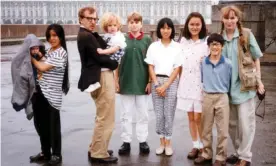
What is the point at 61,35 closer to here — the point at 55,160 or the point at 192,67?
the point at 55,160

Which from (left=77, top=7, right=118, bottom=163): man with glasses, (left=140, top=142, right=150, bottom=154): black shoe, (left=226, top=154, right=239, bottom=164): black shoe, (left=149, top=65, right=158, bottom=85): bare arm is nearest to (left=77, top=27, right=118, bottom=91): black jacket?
(left=77, top=7, right=118, bottom=163): man with glasses

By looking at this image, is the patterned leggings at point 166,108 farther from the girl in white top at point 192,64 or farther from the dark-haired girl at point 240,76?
the dark-haired girl at point 240,76

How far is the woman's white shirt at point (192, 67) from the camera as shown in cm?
532

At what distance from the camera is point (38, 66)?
5.21m

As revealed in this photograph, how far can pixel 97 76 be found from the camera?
514 cm

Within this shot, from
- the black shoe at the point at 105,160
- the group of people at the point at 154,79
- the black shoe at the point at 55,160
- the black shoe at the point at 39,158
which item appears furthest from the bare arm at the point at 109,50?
the black shoe at the point at 39,158

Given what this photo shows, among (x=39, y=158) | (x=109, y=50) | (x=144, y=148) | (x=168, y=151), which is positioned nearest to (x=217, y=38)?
(x=109, y=50)

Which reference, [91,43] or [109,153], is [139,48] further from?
[109,153]

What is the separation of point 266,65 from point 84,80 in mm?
9384

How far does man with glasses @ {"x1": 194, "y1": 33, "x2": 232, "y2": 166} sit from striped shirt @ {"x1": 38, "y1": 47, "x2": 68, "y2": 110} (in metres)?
1.62

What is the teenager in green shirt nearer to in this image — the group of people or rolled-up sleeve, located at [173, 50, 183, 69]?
the group of people

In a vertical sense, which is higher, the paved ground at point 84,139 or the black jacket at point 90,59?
the black jacket at point 90,59

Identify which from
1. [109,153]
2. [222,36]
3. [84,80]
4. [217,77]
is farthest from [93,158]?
[222,36]

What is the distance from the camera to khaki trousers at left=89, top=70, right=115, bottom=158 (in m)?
5.24
